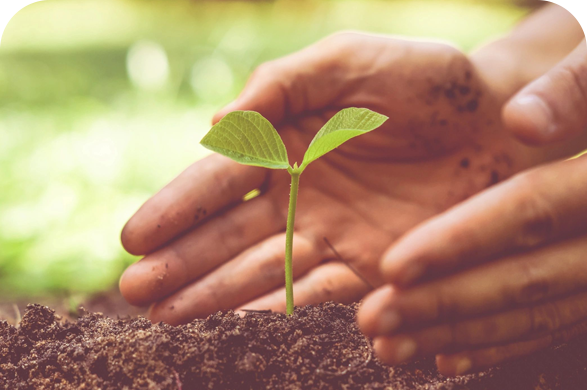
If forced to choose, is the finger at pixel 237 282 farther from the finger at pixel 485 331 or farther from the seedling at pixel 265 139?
the finger at pixel 485 331

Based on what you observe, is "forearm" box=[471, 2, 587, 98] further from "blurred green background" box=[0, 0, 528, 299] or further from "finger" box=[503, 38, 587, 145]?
"blurred green background" box=[0, 0, 528, 299]

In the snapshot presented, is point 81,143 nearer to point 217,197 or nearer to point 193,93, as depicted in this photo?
point 193,93

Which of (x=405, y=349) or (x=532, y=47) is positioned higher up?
(x=532, y=47)

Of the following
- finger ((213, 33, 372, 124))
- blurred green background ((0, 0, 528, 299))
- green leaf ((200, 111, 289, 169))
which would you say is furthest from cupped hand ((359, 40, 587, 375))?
blurred green background ((0, 0, 528, 299))

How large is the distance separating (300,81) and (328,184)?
14.2 inches

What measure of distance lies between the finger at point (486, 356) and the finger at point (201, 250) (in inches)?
28.7

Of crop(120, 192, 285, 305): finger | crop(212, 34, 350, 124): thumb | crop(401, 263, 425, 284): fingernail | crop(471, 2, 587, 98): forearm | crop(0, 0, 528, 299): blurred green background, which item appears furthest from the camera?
crop(0, 0, 528, 299): blurred green background

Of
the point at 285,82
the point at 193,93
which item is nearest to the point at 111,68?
the point at 193,93

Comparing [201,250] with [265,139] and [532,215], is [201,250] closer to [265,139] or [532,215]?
[265,139]

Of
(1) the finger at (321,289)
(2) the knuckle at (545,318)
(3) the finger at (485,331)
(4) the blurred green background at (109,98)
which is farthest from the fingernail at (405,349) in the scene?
(4) the blurred green background at (109,98)

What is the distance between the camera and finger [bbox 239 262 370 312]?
4.50 ft

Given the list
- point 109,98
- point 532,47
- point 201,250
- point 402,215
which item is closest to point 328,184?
point 402,215

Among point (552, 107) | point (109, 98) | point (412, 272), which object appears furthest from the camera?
point (109, 98)

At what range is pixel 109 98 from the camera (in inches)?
157
